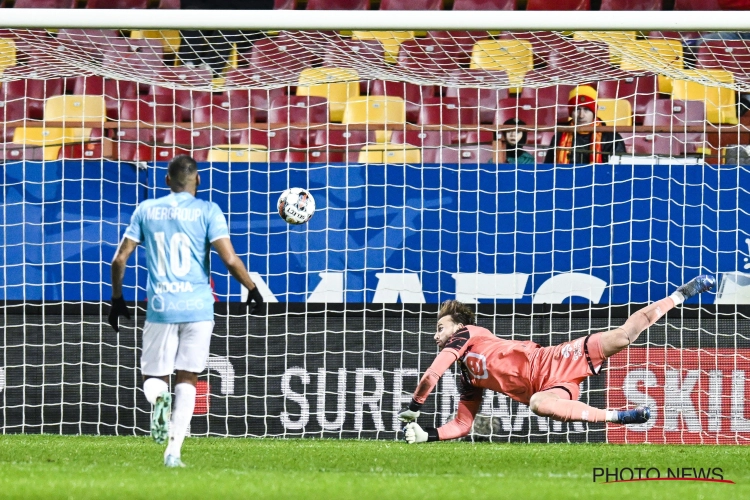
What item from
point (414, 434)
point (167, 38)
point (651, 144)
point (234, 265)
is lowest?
point (414, 434)

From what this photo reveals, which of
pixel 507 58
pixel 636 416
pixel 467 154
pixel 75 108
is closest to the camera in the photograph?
pixel 636 416

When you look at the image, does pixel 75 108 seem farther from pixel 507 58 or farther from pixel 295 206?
pixel 507 58

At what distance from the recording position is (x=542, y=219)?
8.61 metres

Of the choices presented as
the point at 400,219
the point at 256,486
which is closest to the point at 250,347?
the point at 400,219

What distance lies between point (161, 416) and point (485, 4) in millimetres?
7761

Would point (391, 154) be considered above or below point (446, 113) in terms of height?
below

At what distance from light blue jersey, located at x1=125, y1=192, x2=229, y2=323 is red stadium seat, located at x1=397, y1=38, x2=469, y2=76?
3310 mm

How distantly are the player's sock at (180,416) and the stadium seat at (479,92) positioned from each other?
12.7ft

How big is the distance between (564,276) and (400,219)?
1.32 metres

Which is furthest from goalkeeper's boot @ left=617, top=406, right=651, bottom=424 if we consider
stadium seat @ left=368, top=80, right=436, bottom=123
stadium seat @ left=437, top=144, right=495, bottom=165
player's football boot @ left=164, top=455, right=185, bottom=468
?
stadium seat @ left=368, top=80, right=436, bottom=123

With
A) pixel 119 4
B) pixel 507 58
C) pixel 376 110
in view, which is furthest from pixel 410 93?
pixel 119 4

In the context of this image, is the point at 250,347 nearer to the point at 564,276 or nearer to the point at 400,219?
the point at 400,219

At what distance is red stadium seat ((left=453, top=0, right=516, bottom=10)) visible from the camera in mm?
12156

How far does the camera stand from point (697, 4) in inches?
466
